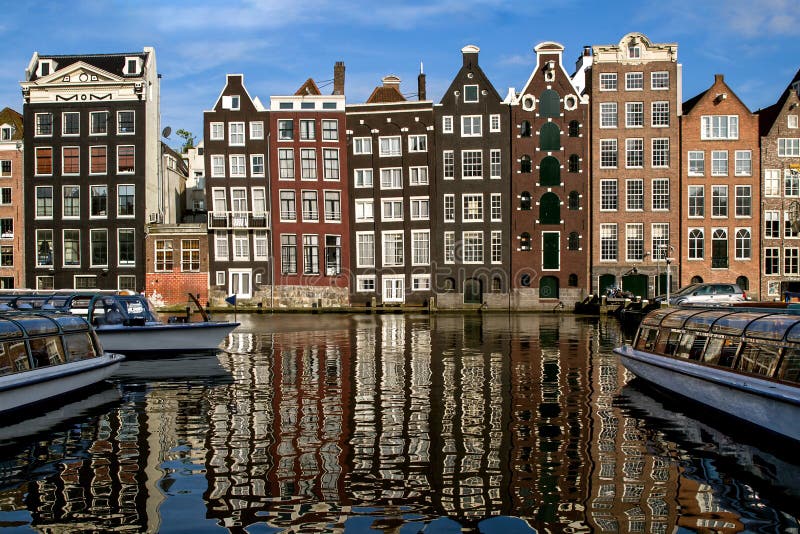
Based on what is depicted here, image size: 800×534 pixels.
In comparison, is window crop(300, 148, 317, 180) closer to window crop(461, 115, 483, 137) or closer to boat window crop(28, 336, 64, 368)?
window crop(461, 115, 483, 137)

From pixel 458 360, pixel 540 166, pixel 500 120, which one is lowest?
pixel 458 360

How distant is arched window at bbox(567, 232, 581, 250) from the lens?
61.4 meters

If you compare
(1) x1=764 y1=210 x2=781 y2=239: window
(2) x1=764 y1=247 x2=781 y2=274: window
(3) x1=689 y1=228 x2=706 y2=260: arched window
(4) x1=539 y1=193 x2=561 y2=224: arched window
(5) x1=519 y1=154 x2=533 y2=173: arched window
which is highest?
(5) x1=519 y1=154 x2=533 y2=173: arched window

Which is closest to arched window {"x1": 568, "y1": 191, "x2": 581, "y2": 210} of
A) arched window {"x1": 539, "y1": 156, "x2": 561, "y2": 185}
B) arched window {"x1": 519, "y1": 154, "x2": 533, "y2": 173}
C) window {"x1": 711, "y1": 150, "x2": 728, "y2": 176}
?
arched window {"x1": 539, "y1": 156, "x2": 561, "y2": 185}

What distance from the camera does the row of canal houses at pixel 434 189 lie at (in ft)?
199

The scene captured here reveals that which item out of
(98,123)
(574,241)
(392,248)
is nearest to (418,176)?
(392,248)

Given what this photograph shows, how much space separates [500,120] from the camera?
62.4 meters

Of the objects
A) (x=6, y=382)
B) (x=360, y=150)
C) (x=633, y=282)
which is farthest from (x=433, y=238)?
(x=6, y=382)

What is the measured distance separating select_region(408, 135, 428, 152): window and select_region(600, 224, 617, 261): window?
54.7ft

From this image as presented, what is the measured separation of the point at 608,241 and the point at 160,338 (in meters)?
43.6

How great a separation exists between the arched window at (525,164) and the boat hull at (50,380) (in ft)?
152

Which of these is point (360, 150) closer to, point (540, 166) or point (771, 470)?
point (540, 166)

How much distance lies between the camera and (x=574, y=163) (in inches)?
Answer: 2427

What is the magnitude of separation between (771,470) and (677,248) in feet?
170
